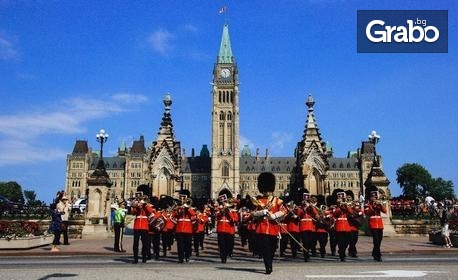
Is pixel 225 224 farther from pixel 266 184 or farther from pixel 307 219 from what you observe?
pixel 266 184

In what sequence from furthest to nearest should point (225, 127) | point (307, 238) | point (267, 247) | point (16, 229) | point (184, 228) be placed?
point (225, 127) < point (16, 229) < point (307, 238) < point (184, 228) < point (267, 247)

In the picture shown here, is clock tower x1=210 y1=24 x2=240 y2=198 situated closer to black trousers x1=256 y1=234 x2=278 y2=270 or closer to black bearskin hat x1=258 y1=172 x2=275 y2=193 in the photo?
black bearskin hat x1=258 y1=172 x2=275 y2=193

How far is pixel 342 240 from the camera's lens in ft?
49.2

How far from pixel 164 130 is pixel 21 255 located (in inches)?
1613

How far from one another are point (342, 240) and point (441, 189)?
11569 centimetres

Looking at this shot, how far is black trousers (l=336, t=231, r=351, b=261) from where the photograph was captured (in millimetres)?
14711

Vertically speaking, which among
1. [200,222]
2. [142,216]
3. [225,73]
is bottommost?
[200,222]

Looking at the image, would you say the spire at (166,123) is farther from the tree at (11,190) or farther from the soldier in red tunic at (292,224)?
the tree at (11,190)

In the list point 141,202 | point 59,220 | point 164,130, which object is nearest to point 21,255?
point 59,220

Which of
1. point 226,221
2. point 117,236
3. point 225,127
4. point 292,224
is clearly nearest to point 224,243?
point 226,221

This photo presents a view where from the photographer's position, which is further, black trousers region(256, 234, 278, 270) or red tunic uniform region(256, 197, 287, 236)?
red tunic uniform region(256, 197, 287, 236)

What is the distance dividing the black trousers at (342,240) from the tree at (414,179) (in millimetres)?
108630

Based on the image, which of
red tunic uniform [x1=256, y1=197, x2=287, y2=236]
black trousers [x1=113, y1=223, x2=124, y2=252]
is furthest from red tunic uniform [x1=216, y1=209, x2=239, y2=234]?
black trousers [x1=113, y1=223, x2=124, y2=252]

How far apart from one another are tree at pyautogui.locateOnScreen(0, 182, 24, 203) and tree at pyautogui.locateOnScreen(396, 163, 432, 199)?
103960 millimetres
